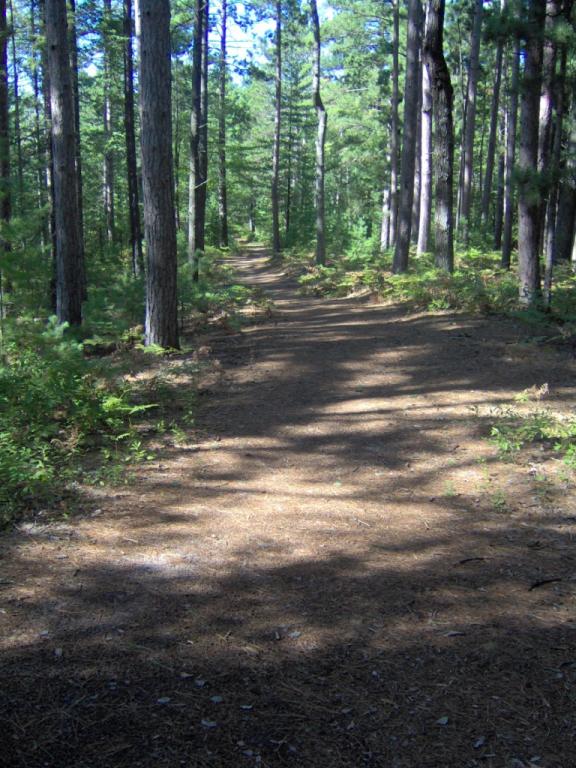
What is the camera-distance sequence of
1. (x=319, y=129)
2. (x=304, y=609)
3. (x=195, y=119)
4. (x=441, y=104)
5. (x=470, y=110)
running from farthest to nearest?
(x=470, y=110)
(x=319, y=129)
(x=195, y=119)
(x=441, y=104)
(x=304, y=609)

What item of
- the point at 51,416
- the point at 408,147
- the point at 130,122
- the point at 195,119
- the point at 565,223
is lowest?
the point at 51,416

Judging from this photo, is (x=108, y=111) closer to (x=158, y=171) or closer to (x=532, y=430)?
(x=158, y=171)

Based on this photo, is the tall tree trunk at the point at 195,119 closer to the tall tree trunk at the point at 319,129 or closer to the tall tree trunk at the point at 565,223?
the tall tree trunk at the point at 319,129

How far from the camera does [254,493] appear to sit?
18.0ft

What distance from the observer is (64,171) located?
11.5 meters

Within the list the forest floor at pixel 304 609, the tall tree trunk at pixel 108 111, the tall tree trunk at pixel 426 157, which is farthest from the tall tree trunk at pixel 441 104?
the tall tree trunk at pixel 108 111

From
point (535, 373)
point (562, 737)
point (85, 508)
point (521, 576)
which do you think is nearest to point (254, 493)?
point (85, 508)

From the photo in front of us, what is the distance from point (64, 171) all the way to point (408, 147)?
10.1 meters

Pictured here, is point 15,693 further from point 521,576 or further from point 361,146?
point 361,146

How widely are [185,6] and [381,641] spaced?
22.9m

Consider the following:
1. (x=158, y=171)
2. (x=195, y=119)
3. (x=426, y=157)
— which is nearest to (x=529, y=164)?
(x=158, y=171)

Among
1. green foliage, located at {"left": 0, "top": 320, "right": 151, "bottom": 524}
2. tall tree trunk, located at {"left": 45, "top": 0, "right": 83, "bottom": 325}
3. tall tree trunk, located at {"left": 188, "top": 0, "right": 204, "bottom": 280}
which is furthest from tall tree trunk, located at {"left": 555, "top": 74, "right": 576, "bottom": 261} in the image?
green foliage, located at {"left": 0, "top": 320, "right": 151, "bottom": 524}

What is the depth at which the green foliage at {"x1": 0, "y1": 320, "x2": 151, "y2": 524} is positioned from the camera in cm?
520

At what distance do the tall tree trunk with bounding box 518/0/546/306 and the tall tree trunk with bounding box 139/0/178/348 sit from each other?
6.20 meters
